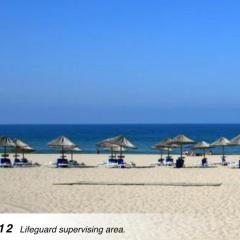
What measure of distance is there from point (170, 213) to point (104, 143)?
15.5 metres

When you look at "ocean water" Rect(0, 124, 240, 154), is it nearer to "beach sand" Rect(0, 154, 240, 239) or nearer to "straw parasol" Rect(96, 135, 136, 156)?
"straw parasol" Rect(96, 135, 136, 156)

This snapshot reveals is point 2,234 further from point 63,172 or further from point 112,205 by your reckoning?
point 63,172

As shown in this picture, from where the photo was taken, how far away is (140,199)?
49.9ft

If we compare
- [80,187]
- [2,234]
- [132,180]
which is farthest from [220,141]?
[2,234]

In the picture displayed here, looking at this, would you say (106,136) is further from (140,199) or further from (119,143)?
(140,199)

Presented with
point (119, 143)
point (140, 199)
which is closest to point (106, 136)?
point (119, 143)

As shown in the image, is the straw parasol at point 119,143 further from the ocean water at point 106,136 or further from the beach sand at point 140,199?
the ocean water at point 106,136

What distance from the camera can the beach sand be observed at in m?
12.0

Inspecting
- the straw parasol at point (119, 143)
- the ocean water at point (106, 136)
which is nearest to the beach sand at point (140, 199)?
the straw parasol at point (119, 143)

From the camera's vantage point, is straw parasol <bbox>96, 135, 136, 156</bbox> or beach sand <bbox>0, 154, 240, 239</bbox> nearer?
beach sand <bbox>0, 154, 240, 239</bbox>

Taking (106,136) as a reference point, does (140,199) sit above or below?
below

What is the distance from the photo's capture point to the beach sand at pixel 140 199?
12.0 meters

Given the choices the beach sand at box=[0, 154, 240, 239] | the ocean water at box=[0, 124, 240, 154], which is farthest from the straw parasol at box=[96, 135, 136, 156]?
the ocean water at box=[0, 124, 240, 154]

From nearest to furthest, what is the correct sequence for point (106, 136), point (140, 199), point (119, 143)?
point (140, 199) → point (119, 143) → point (106, 136)
